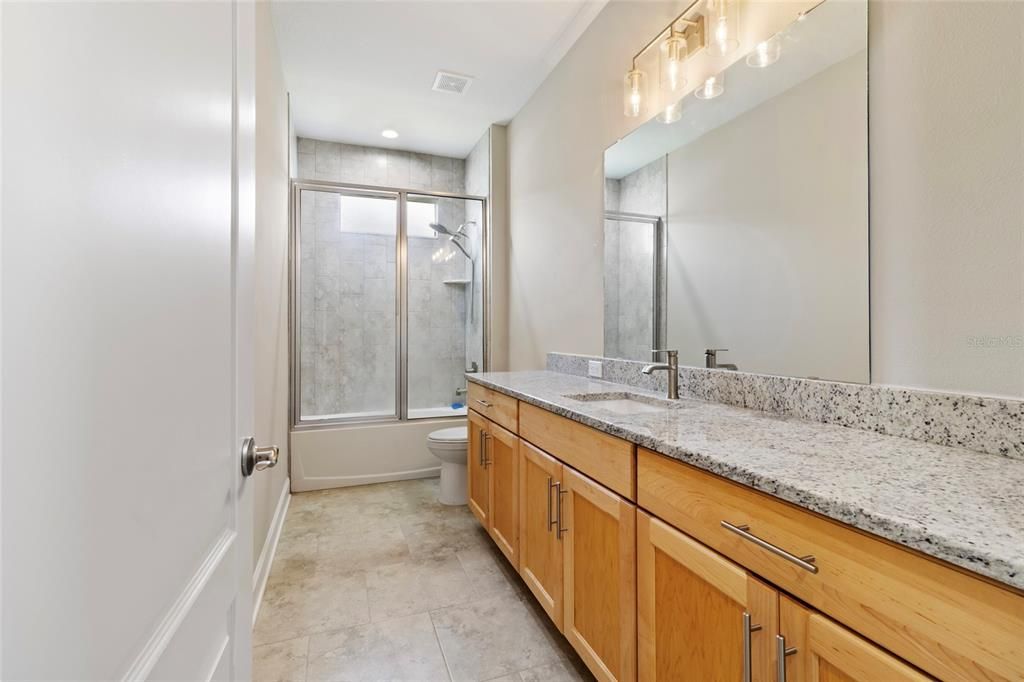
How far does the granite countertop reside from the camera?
575 mm

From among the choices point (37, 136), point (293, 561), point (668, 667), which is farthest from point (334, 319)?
point (37, 136)

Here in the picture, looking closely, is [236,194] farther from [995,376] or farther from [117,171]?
[995,376]

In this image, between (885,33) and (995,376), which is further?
(885,33)

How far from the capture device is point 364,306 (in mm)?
3652

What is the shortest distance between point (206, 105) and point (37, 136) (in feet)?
1.20

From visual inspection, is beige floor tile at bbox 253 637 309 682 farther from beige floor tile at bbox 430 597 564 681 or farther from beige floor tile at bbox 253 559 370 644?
beige floor tile at bbox 430 597 564 681

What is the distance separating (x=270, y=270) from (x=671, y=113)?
2.04 m

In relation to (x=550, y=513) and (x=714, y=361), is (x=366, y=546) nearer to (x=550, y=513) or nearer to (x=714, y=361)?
(x=550, y=513)

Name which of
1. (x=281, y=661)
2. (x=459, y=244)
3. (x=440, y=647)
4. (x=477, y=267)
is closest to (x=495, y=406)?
(x=440, y=647)

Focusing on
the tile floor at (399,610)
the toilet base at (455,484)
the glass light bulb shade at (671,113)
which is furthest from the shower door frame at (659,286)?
the toilet base at (455,484)

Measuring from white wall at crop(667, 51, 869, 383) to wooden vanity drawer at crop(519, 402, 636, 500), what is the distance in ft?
1.93

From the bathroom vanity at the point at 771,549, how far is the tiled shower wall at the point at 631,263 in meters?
0.56

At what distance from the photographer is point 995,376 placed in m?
0.94

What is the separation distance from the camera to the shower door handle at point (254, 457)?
0.81 m
